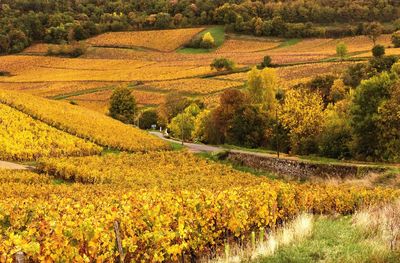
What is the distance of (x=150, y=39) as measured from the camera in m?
175

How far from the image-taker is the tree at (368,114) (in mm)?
49969

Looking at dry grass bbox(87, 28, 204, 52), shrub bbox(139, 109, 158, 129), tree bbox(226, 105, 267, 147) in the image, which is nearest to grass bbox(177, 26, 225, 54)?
dry grass bbox(87, 28, 204, 52)

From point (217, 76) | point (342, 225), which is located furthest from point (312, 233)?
point (217, 76)

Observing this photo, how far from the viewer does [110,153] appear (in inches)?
2117

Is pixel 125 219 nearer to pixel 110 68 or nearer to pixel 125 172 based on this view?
pixel 125 172

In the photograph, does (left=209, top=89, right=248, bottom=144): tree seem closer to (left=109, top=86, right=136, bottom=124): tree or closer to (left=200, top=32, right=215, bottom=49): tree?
(left=109, top=86, right=136, bottom=124): tree

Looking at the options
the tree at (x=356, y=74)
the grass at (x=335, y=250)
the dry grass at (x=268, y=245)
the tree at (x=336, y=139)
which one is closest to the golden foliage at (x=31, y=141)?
the tree at (x=336, y=139)

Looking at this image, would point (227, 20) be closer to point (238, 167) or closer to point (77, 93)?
point (77, 93)

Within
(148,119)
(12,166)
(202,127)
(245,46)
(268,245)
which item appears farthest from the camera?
(245,46)

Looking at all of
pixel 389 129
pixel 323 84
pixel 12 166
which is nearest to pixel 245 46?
pixel 323 84

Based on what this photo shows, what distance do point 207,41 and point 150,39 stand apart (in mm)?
19723

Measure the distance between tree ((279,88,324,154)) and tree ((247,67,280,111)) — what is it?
9.04 metres

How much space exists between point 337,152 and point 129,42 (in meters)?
129

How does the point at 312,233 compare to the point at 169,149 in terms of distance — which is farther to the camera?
the point at 169,149
